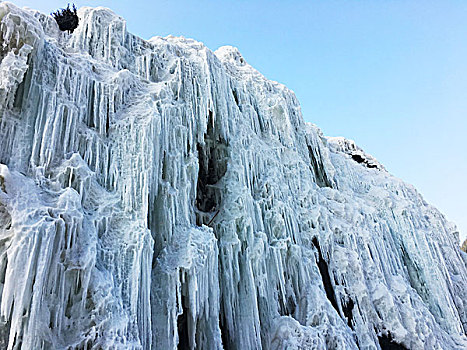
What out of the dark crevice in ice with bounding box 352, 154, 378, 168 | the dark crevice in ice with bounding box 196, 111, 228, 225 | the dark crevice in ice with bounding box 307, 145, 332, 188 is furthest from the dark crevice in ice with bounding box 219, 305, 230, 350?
the dark crevice in ice with bounding box 352, 154, 378, 168

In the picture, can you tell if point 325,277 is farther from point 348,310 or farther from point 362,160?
point 362,160

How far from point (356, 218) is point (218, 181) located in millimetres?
7543

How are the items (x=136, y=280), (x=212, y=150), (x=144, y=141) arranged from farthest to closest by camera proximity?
(x=212, y=150), (x=144, y=141), (x=136, y=280)

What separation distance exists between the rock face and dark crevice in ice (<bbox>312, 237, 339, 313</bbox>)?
0.09m

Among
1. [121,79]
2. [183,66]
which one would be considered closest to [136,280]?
[121,79]

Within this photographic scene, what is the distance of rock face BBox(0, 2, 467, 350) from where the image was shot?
643cm

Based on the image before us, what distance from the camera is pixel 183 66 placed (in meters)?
12.9

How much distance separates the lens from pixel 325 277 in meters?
14.1

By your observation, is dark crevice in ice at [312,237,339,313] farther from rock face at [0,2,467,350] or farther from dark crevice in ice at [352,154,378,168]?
dark crevice in ice at [352,154,378,168]

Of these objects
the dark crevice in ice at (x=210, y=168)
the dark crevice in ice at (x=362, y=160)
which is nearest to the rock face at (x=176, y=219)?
the dark crevice in ice at (x=210, y=168)

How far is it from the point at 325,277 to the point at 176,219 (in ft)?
24.5

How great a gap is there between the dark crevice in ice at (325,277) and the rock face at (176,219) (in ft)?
0.28

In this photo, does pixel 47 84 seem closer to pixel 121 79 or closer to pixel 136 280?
pixel 121 79

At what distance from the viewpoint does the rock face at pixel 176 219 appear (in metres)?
6.43
